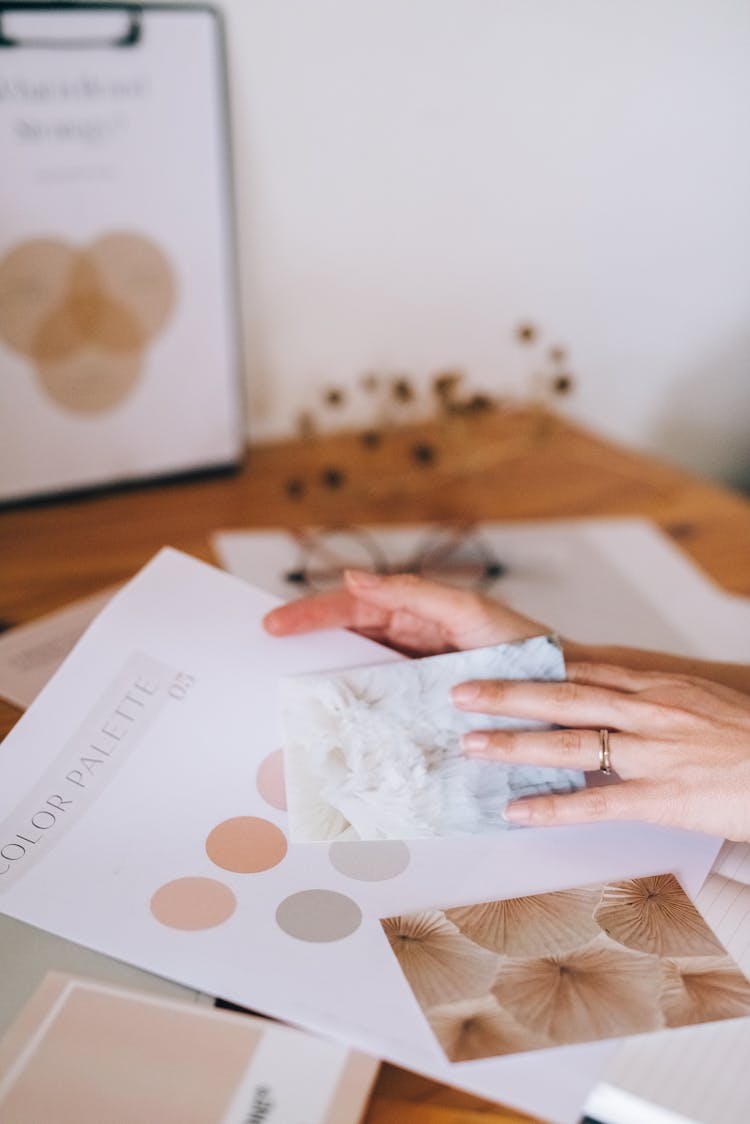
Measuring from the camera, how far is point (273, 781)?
2.07 feet

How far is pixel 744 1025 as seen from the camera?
20.6 inches

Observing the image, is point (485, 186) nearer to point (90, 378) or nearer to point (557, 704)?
point (90, 378)

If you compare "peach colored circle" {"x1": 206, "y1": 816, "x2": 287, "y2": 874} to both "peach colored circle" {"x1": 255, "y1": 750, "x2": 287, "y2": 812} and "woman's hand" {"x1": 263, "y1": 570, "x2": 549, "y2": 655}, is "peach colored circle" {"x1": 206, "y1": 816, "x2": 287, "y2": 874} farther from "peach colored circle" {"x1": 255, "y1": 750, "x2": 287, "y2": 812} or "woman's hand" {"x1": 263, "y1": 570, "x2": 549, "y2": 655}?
"woman's hand" {"x1": 263, "y1": 570, "x2": 549, "y2": 655}

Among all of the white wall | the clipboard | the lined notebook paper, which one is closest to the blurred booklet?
the lined notebook paper

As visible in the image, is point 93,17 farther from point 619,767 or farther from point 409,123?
point 619,767

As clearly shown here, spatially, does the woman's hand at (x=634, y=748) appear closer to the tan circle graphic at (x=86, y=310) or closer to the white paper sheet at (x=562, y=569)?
the white paper sheet at (x=562, y=569)

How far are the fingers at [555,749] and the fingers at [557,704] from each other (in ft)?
0.05

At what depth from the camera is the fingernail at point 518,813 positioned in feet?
2.04

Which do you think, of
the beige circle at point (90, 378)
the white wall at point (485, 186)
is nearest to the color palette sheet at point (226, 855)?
the beige circle at point (90, 378)

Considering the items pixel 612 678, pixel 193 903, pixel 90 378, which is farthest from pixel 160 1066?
pixel 90 378

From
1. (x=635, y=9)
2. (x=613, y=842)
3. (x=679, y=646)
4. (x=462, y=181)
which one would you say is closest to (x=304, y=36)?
(x=462, y=181)

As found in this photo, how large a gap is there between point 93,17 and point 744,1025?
0.98 meters

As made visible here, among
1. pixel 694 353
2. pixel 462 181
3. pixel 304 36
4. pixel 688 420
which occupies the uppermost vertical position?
pixel 304 36

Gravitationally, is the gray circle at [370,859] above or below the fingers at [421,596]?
below
